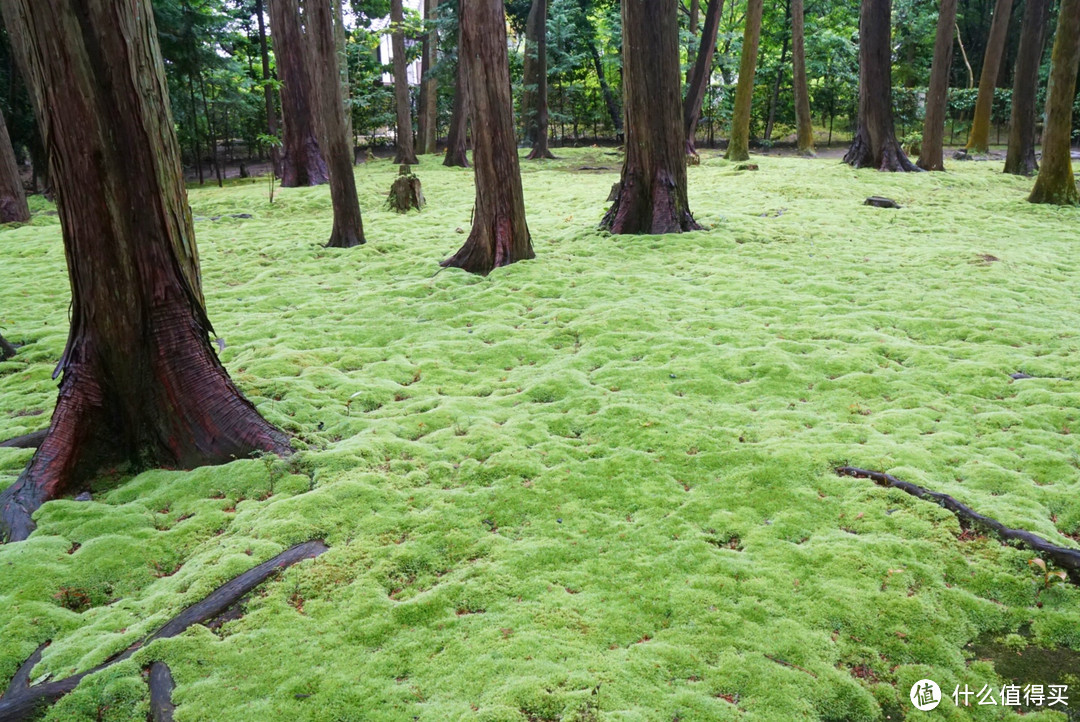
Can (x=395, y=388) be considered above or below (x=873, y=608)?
above

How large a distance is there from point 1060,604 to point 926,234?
7.17 m

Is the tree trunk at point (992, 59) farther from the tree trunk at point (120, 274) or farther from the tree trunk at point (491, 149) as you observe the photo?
the tree trunk at point (120, 274)

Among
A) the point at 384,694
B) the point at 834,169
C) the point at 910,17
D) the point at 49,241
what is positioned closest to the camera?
the point at 384,694

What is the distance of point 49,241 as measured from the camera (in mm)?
10078

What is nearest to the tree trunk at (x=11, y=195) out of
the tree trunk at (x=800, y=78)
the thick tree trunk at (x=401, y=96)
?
the thick tree trunk at (x=401, y=96)

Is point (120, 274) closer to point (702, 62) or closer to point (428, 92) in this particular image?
point (702, 62)

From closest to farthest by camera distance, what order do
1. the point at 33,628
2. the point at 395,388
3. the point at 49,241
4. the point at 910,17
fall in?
the point at 33,628
the point at 395,388
the point at 49,241
the point at 910,17

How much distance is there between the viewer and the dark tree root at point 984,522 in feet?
9.68

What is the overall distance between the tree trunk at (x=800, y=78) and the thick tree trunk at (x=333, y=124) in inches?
466

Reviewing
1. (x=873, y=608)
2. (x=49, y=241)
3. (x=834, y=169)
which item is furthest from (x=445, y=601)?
(x=834, y=169)

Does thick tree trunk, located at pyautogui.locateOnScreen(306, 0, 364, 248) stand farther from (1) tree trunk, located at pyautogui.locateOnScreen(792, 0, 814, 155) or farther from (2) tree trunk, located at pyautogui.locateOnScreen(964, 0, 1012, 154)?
(2) tree trunk, located at pyautogui.locateOnScreen(964, 0, 1012, 154)

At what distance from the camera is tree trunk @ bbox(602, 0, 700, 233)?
28.4 ft

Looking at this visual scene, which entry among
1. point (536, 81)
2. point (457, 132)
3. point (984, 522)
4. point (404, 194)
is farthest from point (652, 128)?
point (536, 81)

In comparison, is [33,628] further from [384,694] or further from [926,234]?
[926,234]
